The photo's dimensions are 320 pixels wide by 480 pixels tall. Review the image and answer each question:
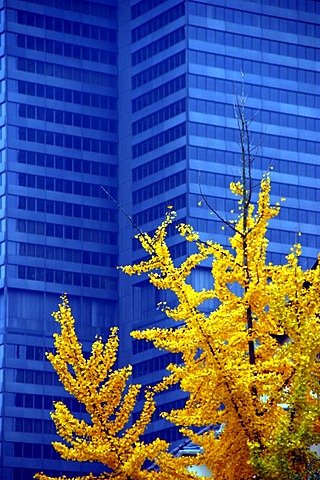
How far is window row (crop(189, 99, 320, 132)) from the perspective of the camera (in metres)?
180

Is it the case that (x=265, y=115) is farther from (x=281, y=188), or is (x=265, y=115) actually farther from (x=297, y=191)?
(x=297, y=191)

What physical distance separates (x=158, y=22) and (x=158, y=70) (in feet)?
19.8

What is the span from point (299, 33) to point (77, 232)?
3523 cm

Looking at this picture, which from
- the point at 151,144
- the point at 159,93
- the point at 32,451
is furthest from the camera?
the point at 151,144

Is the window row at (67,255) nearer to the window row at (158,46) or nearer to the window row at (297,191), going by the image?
the window row at (297,191)

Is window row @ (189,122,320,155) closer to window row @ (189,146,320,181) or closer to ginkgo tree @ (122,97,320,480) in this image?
window row @ (189,146,320,181)

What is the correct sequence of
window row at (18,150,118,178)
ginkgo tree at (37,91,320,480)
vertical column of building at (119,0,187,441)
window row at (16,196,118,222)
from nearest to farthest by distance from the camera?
ginkgo tree at (37,91,320,480), vertical column of building at (119,0,187,441), window row at (16,196,118,222), window row at (18,150,118,178)

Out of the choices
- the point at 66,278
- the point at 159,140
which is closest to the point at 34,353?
the point at 66,278

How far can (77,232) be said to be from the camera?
190250 millimetres

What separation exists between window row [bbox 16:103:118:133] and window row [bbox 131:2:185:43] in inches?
418

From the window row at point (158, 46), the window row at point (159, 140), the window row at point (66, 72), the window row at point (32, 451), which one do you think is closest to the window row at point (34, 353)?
the window row at point (32, 451)

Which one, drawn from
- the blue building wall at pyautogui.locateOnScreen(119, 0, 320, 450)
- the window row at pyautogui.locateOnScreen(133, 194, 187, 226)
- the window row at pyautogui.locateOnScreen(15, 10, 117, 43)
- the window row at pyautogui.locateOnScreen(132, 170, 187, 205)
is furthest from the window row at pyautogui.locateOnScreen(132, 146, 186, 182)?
the window row at pyautogui.locateOnScreen(15, 10, 117, 43)

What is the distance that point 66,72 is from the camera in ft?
643

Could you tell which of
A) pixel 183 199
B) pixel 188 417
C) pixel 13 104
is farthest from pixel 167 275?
pixel 13 104
